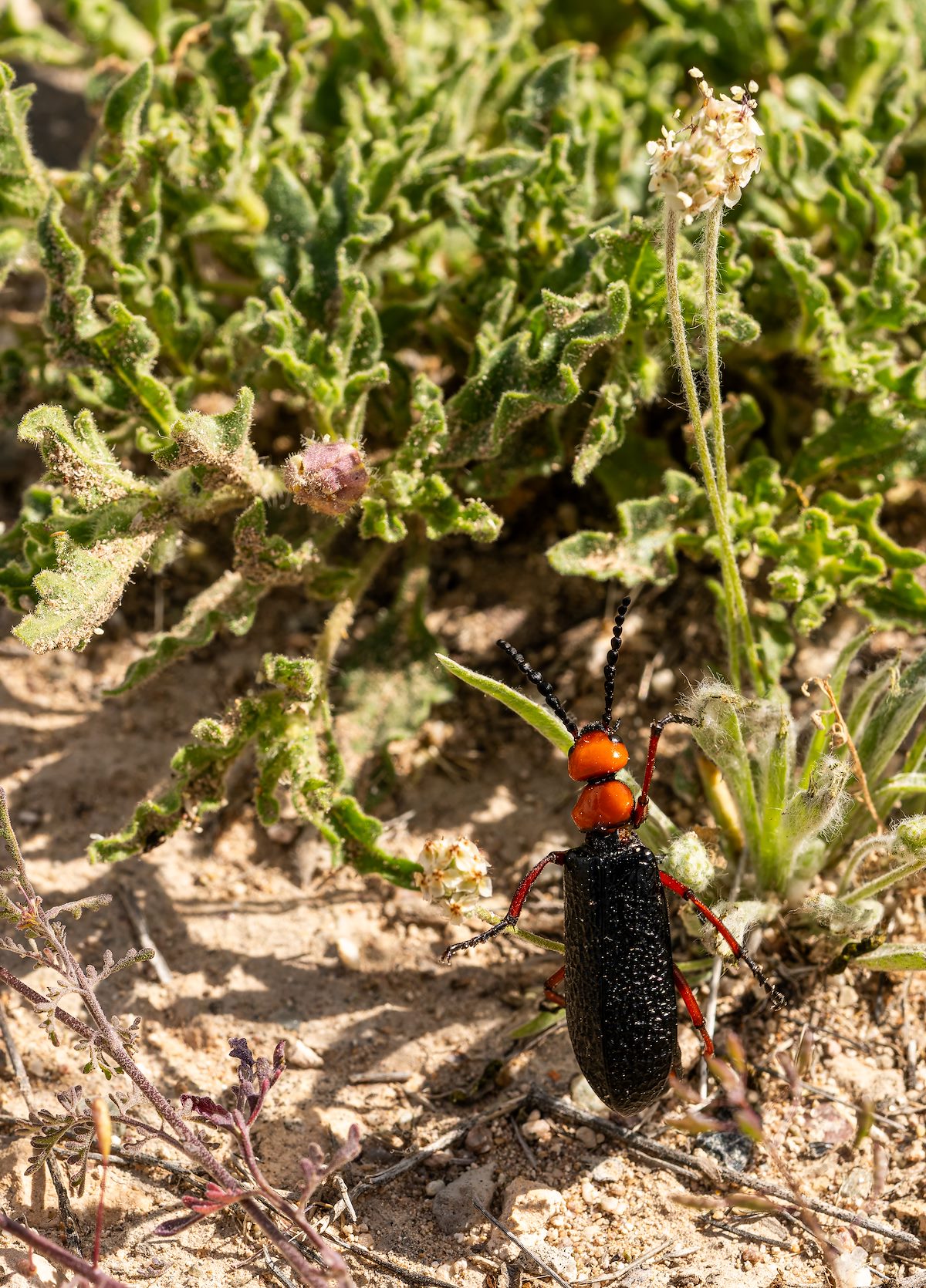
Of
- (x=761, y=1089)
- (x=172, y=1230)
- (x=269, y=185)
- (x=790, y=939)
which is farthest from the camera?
(x=269, y=185)

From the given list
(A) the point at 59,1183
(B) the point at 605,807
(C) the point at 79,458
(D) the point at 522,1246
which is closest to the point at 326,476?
(C) the point at 79,458

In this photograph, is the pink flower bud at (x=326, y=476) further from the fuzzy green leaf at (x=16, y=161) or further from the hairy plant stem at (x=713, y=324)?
the fuzzy green leaf at (x=16, y=161)

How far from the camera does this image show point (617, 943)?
278cm

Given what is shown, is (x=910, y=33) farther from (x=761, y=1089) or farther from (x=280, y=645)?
(x=761, y=1089)

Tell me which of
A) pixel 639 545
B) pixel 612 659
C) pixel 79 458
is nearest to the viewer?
pixel 612 659

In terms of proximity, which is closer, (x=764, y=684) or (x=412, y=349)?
(x=764, y=684)

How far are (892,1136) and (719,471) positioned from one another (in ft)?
6.20

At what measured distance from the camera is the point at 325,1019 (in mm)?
3396

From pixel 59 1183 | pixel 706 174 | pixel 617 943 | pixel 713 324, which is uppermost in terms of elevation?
pixel 706 174

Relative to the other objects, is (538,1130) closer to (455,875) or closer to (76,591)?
(455,875)

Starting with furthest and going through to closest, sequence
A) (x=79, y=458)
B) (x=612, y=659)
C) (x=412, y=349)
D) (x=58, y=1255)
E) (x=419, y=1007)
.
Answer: (x=412, y=349)
(x=419, y=1007)
(x=79, y=458)
(x=612, y=659)
(x=58, y=1255)

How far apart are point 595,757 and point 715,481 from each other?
91cm

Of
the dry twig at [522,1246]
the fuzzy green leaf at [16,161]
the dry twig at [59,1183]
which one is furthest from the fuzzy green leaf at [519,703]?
the fuzzy green leaf at [16,161]

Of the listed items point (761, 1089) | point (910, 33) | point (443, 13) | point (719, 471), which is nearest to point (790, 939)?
point (761, 1089)
